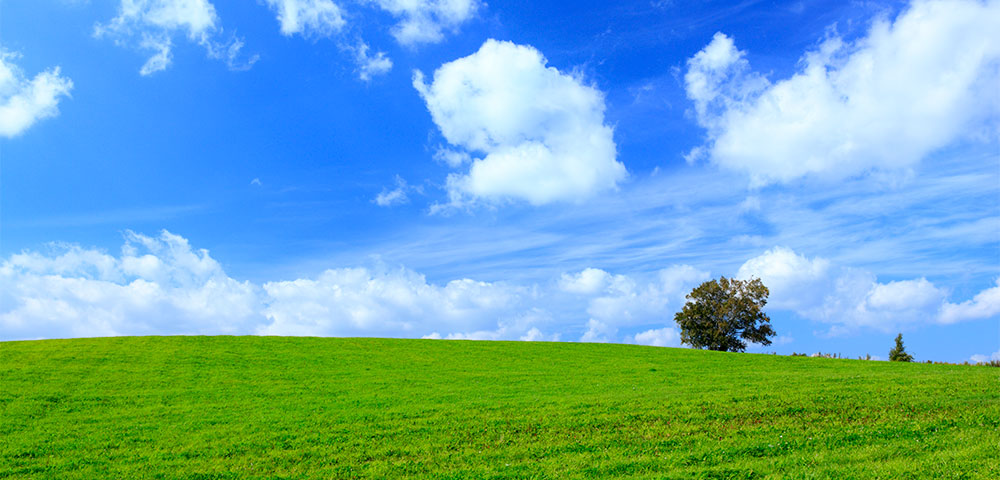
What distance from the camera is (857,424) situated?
1859cm

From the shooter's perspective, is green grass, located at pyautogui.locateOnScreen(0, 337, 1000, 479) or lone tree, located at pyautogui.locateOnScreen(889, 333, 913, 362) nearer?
green grass, located at pyautogui.locateOnScreen(0, 337, 1000, 479)

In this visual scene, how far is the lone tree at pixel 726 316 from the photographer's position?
6744 cm

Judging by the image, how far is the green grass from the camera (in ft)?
50.8

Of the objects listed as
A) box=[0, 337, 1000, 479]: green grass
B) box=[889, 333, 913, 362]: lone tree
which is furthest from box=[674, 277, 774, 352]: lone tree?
box=[0, 337, 1000, 479]: green grass

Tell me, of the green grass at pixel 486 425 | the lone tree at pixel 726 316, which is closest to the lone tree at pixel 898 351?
the lone tree at pixel 726 316

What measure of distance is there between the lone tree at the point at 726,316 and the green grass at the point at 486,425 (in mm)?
33087

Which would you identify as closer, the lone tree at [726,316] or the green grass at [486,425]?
the green grass at [486,425]

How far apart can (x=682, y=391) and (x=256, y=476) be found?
18.6 meters

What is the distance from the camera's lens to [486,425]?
65.2 ft

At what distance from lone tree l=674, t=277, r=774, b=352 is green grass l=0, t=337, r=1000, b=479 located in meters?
33.1

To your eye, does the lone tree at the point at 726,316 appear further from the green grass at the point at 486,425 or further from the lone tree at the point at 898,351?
the green grass at the point at 486,425

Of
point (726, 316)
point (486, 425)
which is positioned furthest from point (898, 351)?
point (486, 425)

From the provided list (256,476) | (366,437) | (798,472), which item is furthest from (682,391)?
(256,476)

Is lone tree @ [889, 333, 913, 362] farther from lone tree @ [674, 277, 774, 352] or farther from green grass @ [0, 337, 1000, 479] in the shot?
green grass @ [0, 337, 1000, 479]
